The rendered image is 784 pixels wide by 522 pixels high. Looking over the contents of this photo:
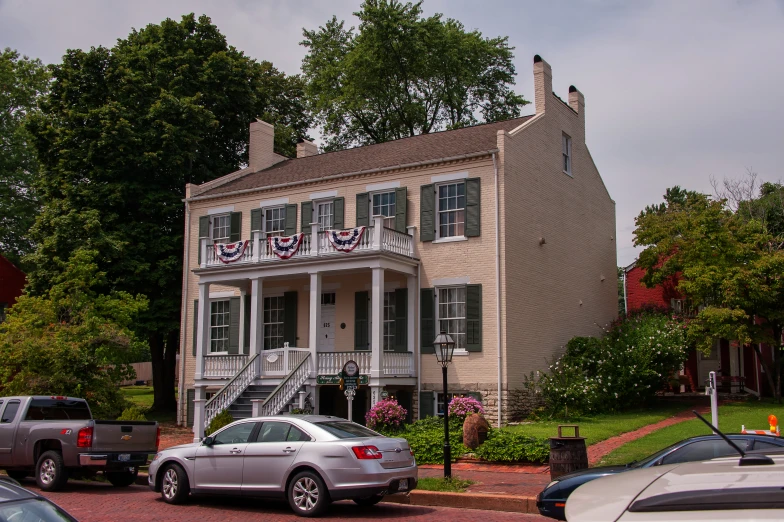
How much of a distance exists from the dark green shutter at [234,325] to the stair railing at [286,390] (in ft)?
16.3

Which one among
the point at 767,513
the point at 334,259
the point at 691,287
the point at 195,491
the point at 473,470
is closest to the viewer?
the point at 767,513

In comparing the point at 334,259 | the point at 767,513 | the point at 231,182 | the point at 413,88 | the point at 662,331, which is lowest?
the point at 767,513

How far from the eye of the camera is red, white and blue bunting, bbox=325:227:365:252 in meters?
23.1

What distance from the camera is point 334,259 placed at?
2350 cm

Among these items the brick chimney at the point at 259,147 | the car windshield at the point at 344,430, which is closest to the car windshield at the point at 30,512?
the car windshield at the point at 344,430

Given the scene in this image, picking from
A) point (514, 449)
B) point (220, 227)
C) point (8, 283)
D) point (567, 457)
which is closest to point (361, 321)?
point (220, 227)

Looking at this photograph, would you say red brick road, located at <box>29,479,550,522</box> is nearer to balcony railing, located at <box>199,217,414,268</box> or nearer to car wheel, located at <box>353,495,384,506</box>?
car wheel, located at <box>353,495,384,506</box>

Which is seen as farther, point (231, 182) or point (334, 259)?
point (231, 182)

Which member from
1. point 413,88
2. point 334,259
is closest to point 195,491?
point 334,259

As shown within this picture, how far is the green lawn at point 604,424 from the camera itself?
19.0m

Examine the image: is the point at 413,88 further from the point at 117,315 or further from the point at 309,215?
the point at 117,315

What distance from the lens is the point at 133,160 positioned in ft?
103

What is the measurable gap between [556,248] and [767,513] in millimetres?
24382

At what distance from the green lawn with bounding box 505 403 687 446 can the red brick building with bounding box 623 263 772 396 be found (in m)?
4.80
